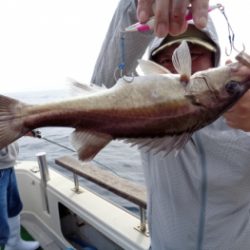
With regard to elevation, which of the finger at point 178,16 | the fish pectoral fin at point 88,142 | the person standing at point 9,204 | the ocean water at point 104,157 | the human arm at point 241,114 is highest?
the finger at point 178,16

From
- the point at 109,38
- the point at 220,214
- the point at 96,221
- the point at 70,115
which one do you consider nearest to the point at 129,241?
the point at 96,221

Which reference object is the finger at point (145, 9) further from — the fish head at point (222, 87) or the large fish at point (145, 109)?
the fish head at point (222, 87)

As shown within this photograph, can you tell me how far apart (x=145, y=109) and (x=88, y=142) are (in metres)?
0.18

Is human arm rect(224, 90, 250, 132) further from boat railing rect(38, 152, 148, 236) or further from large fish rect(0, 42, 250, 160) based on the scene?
boat railing rect(38, 152, 148, 236)

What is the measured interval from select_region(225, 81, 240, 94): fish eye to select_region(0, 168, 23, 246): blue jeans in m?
2.76

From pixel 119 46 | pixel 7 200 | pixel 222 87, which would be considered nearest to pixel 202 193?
pixel 222 87

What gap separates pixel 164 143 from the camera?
2.81ft

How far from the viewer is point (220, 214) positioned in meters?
1.44

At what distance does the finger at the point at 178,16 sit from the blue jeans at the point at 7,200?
2.72 metres

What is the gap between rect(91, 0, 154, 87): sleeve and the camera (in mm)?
1573

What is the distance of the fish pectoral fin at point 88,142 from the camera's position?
0.90 m

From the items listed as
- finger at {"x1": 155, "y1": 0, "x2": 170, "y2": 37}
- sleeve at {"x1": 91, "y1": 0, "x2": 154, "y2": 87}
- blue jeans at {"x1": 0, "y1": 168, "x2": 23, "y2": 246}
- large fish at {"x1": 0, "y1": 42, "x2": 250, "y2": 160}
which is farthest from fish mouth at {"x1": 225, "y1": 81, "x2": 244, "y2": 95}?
blue jeans at {"x1": 0, "y1": 168, "x2": 23, "y2": 246}

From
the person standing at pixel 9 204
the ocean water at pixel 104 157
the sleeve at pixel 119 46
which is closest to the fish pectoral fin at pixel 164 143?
the sleeve at pixel 119 46

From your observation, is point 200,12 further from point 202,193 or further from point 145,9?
point 202,193
